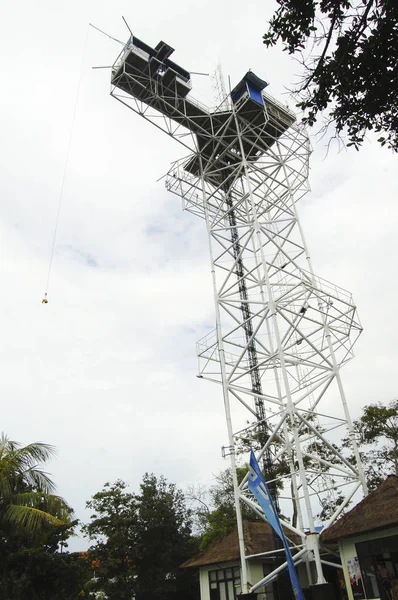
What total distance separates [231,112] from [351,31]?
14681mm

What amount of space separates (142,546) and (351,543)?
49.0 feet

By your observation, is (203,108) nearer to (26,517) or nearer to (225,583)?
(26,517)

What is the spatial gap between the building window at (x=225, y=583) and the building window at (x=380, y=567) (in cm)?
754

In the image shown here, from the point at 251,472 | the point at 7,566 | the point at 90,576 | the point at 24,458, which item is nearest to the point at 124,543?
the point at 90,576

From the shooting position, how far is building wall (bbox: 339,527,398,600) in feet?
46.7

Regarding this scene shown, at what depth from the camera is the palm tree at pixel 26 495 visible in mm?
13461

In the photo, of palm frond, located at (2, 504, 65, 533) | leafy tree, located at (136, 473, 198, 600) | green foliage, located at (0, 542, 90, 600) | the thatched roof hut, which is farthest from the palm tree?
leafy tree, located at (136, 473, 198, 600)

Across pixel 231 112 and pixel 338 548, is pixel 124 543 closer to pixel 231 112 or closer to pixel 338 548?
pixel 338 548

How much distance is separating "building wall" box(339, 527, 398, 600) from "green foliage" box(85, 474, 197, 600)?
13.5 meters

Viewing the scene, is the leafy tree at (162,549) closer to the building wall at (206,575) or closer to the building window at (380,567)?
the building wall at (206,575)

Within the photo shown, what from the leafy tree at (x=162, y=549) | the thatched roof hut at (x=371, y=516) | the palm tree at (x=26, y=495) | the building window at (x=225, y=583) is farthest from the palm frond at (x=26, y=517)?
the leafy tree at (x=162, y=549)

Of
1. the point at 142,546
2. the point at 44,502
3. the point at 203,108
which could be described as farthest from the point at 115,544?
the point at 203,108

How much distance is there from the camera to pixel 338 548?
1575 cm

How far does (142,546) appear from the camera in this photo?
86.6 feet
